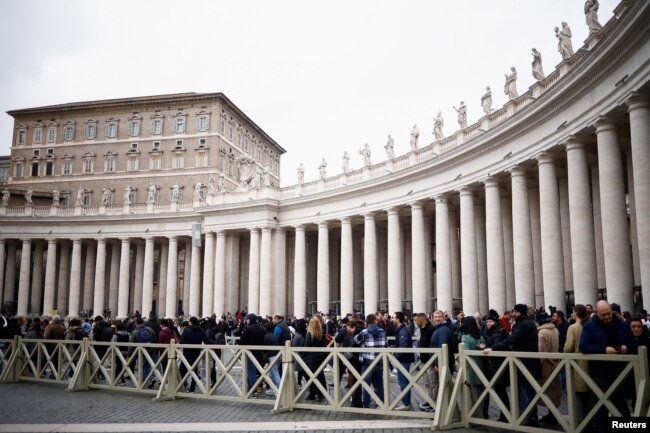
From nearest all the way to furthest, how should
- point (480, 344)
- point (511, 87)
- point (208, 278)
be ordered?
point (480, 344), point (511, 87), point (208, 278)

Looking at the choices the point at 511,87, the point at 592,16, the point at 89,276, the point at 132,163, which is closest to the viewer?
the point at 592,16

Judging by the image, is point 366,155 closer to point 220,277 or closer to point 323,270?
point 323,270

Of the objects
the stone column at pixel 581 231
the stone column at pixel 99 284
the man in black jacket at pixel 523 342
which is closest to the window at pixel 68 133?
the stone column at pixel 99 284

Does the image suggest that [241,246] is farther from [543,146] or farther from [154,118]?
[543,146]

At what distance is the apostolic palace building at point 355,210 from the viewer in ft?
78.3

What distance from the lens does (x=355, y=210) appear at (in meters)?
46.4

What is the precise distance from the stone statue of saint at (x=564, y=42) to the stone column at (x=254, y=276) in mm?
→ 32422

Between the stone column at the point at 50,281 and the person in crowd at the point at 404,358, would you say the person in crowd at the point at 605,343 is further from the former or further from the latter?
the stone column at the point at 50,281

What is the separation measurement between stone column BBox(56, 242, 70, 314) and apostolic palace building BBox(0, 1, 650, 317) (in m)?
0.25

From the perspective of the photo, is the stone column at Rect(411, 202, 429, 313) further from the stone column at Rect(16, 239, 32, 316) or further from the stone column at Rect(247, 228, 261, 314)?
the stone column at Rect(16, 239, 32, 316)

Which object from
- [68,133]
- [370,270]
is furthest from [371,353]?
[68,133]

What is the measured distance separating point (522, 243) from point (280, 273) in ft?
87.8

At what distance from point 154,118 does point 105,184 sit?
11.4m

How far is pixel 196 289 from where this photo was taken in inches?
2223
